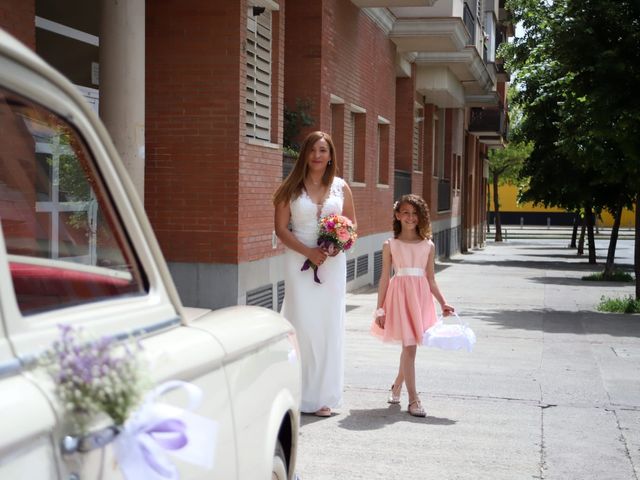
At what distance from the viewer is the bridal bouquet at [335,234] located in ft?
23.7

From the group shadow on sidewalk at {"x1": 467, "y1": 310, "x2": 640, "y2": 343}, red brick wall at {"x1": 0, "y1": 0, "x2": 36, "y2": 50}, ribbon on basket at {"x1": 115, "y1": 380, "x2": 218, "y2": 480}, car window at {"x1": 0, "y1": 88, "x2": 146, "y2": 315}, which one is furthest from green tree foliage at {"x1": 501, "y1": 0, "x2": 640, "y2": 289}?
ribbon on basket at {"x1": 115, "y1": 380, "x2": 218, "y2": 480}

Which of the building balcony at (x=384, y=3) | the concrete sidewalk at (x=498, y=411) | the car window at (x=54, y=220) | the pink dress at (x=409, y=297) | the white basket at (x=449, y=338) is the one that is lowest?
the concrete sidewalk at (x=498, y=411)

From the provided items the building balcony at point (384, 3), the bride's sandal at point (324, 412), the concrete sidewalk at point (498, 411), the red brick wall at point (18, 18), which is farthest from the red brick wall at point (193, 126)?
the building balcony at point (384, 3)

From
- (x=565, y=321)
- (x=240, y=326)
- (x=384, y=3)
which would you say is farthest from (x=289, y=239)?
(x=384, y=3)

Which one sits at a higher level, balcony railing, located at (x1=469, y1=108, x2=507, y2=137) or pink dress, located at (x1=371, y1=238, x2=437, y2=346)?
balcony railing, located at (x1=469, y1=108, x2=507, y2=137)

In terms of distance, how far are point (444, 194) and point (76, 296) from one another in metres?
30.4

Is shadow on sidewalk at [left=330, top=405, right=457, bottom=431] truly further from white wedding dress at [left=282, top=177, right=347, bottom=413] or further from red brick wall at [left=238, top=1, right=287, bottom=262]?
red brick wall at [left=238, top=1, right=287, bottom=262]

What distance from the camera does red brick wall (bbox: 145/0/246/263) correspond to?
11.4 meters

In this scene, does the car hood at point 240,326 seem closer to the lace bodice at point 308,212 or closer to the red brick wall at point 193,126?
the lace bodice at point 308,212

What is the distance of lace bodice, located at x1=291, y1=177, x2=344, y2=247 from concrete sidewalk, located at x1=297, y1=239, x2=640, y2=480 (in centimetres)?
132

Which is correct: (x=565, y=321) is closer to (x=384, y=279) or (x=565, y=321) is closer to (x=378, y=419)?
(x=384, y=279)

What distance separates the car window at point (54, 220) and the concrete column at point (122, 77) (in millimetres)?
5809

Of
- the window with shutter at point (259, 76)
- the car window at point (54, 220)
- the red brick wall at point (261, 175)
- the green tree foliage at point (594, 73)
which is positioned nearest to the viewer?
the car window at point (54, 220)

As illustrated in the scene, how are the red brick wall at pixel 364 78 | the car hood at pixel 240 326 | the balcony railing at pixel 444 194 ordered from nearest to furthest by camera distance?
the car hood at pixel 240 326
the red brick wall at pixel 364 78
the balcony railing at pixel 444 194
